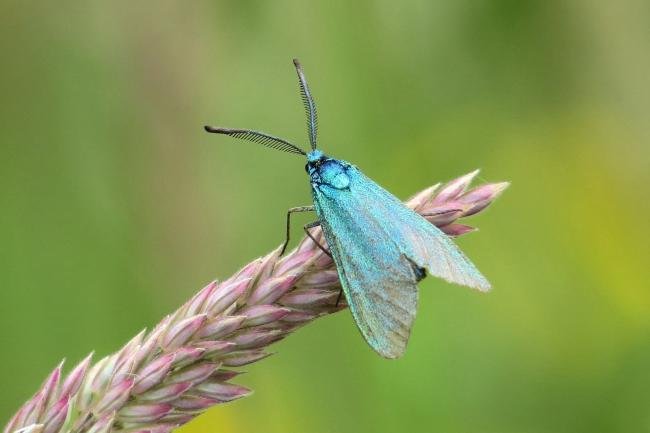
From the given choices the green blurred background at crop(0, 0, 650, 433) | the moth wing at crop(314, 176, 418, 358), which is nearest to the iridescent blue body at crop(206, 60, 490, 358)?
the moth wing at crop(314, 176, 418, 358)

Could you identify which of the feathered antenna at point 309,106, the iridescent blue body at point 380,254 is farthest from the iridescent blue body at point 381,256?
the feathered antenna at point 309,106

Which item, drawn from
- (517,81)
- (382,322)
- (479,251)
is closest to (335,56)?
(517,81)

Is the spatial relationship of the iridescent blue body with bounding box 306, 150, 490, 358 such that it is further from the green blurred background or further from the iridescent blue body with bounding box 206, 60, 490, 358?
the green blurred background

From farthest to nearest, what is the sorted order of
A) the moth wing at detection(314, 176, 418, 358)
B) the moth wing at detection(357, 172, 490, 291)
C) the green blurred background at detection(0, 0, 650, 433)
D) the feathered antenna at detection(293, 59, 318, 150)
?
the green blurred background at detection(0, 0, 650, 433)
the feathered antenna at detection(293, 59, 318, 150)
the moth wing at detection(357, 172, 490, 291)
the moth wing at detection(314, 176, 418, 358)

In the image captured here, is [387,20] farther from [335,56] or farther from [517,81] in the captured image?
[517,81]

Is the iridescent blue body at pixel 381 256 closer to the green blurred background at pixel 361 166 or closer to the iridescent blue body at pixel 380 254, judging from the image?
the iridescent blue body at pixel 380 254

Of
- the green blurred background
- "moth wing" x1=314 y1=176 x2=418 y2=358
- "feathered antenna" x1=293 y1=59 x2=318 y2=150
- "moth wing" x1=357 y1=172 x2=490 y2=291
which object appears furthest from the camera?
the green blurred background

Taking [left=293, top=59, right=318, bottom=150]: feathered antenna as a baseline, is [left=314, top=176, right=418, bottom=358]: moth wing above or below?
below
